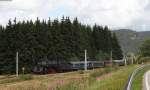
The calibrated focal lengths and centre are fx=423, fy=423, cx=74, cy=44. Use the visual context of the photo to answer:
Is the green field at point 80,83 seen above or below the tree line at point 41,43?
below

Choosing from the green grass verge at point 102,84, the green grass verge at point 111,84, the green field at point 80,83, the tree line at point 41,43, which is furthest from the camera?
the tree line at point 41,43

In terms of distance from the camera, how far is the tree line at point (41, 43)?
99.9m

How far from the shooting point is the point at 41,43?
346ft

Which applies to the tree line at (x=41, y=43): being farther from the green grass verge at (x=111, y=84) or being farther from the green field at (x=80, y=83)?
the green grass verge at (x=111, y=84)

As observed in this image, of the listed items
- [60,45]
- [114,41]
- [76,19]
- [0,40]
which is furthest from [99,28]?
[0,40]

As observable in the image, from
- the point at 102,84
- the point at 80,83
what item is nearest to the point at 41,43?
the point at 80,83

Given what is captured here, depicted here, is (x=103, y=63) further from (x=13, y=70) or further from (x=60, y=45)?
(x=13, y=70)

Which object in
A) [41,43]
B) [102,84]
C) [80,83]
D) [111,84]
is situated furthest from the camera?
[41,43]

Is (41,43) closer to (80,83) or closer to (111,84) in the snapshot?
(80,83)

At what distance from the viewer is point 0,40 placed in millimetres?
105500

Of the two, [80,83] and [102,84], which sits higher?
[102,84]

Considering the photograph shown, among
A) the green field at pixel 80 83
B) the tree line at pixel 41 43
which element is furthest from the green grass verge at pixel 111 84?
the tree line at pixel 41 43

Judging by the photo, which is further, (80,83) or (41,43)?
(41,43)

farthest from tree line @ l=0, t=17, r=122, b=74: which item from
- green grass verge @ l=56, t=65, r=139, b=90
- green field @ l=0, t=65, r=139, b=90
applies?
green grass verge @ l=56, t=65, r=139, b=90
